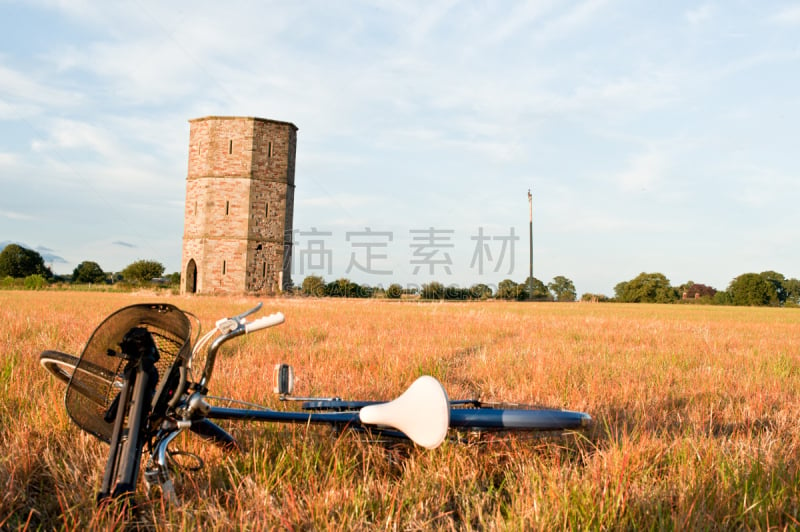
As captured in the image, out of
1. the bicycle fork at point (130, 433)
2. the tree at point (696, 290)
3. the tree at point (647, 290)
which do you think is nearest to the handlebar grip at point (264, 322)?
the bicycle fork at point (130, 433)

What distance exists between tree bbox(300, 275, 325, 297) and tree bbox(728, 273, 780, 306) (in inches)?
2173

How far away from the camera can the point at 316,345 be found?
6895mm

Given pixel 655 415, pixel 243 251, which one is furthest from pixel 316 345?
pixel 243 251

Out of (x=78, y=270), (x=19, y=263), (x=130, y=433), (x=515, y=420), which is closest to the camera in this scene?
(x=130, y=433)

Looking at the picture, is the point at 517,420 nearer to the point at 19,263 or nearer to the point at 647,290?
the point at 647,290

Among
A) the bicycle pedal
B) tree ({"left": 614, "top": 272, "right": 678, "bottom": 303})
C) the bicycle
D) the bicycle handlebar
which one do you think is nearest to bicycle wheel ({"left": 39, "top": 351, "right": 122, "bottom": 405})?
the bicycle

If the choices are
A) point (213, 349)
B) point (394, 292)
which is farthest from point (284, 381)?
point (394, 292)

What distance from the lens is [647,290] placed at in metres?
77.1

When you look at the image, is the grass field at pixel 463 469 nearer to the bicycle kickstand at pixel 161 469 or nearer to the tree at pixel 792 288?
the bicycle kickstand at pixel 161 469

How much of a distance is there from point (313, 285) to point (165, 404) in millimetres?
42380

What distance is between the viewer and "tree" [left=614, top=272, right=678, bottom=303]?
244 feet

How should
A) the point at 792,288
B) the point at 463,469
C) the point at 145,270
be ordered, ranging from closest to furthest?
1. the point at 463,469
2. the point at 145,270
3. the point at 792,288

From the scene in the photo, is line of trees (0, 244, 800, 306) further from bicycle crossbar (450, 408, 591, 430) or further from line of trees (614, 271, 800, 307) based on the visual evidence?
bicycle crossbar (450, 408, 591, 430)

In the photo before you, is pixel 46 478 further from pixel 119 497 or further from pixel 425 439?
pixel 425 439
